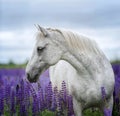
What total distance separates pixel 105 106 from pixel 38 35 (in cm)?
145

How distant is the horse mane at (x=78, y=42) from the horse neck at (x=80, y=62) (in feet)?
0.30

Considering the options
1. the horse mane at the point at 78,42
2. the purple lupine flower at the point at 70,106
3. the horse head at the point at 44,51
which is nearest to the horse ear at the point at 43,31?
the horse head at the point at 44,51

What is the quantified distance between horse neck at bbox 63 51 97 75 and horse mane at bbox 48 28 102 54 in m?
0.09

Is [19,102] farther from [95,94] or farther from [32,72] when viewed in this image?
[95,94]

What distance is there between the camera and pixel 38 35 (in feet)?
22.4

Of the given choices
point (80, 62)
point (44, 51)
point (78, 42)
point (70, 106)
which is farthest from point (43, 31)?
point (70, 106)

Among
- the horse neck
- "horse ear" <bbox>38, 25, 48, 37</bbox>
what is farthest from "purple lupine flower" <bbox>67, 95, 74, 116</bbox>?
"horse ear" <bbox>38, 25, 48, 37</bbox>

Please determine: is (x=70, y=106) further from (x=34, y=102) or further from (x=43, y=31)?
(x=43, y=31)

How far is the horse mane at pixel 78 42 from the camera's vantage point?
22.4ft

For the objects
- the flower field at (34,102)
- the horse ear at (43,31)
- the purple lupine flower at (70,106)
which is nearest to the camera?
the flower field at (34,102)

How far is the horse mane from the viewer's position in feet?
22.4

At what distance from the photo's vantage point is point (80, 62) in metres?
6.90

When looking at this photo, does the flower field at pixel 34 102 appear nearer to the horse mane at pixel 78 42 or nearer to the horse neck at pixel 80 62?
the horse neck at pixel 80 62

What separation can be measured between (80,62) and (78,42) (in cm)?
30
